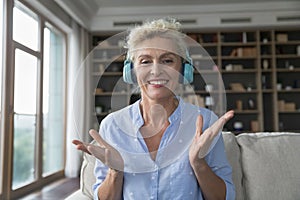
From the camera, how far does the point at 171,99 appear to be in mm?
875

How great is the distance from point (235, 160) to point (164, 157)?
0.56m

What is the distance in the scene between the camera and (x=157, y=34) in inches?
32.8

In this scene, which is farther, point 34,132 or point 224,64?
point 224,64

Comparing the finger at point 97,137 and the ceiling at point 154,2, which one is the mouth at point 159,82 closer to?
the finger at point 97,137

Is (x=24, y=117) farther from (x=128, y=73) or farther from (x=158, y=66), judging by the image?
(x=158, y=66)

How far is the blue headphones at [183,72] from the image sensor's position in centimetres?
85

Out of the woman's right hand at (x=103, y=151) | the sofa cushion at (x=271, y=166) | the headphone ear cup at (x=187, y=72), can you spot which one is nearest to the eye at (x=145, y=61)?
the headphone ear cup at (x=187, y=72)

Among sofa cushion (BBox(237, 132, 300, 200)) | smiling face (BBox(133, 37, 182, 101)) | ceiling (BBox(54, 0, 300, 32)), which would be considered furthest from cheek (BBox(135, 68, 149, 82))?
ceiling (BBox(54, 0, 300, 32))

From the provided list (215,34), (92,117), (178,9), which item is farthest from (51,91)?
Answer: (92,117)

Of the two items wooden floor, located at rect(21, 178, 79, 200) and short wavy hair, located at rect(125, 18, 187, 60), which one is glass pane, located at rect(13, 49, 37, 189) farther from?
short wavy hair, located at rect(125, 18, 187, 60)

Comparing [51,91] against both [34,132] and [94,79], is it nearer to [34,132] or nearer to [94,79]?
[34,132]

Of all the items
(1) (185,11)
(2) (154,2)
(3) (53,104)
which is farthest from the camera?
(1) (185,11)

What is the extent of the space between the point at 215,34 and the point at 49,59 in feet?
8.56

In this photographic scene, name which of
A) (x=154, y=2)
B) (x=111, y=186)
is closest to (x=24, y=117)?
(x=154, y=2)
